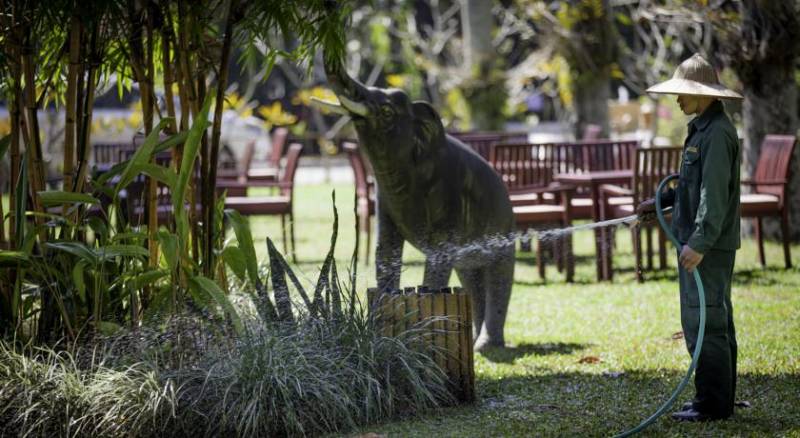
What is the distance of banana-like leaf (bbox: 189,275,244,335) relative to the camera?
4936mm

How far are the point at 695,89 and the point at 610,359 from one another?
1.94 m

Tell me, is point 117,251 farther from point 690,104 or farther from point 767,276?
point 767,276

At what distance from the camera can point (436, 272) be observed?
639 centimetres

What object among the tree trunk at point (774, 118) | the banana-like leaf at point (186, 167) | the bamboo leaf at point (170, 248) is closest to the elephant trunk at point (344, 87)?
the banana-like leaf at point (186, 167)

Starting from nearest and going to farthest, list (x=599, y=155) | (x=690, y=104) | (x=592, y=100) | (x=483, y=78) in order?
(x=690, y=104), (x=599, y=155), (x=592, y=100), (x=483, y=78)

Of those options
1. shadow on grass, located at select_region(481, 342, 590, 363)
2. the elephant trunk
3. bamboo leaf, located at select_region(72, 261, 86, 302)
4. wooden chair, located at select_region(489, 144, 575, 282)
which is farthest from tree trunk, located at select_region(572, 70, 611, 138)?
bamboo leaf, located at select_region(72, 261, 86, 302)

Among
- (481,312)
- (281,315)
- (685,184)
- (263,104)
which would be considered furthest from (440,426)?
(263,104)

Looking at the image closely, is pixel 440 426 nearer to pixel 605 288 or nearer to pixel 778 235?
pixel 605 288

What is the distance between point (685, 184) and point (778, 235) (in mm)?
6870

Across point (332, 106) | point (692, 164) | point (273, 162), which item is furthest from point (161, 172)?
point (273, 162)

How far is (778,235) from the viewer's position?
36.3 feet

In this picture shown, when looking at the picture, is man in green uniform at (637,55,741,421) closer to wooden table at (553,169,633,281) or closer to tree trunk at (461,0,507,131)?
wooden table at (553,169,633,281)

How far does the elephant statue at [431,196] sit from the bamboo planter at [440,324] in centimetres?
96

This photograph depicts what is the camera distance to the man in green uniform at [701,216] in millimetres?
4473
